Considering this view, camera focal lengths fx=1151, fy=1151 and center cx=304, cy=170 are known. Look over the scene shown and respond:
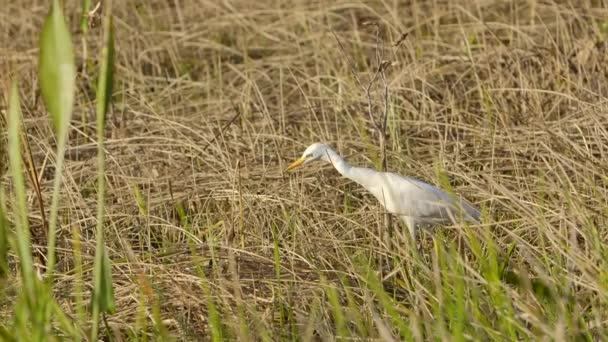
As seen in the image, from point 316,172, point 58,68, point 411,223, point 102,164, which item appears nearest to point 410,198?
point 411,223

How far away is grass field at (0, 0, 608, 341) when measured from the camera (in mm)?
2762

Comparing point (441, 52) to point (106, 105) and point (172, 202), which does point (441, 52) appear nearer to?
point (172, 202)

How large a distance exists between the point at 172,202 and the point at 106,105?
1834 mm

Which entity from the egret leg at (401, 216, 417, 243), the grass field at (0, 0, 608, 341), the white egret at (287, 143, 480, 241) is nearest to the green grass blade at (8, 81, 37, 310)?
the grass field at (0, 0, 608, 341)

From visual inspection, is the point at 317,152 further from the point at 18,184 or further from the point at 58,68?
the point at 58,68

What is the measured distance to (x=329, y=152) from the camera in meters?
3.81

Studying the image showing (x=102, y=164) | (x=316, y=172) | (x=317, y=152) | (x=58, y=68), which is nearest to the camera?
(x=58, y=68)

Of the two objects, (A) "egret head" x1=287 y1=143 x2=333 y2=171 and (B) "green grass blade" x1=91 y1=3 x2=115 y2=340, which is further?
(A) "egret head" x1=287 y1=143 x2=333 y2=171

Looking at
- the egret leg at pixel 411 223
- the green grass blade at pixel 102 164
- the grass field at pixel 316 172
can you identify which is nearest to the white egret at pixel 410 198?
the egret leg at pixel 411 223

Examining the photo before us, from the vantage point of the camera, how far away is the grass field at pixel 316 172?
2762 millimetres

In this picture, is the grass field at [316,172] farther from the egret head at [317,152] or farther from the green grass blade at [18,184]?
the egret head at [317,152]

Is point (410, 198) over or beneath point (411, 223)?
over

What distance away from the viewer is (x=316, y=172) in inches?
172

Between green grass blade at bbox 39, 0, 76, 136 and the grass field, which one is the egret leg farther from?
green grass blade at bbox 39, 0, 76, 136
